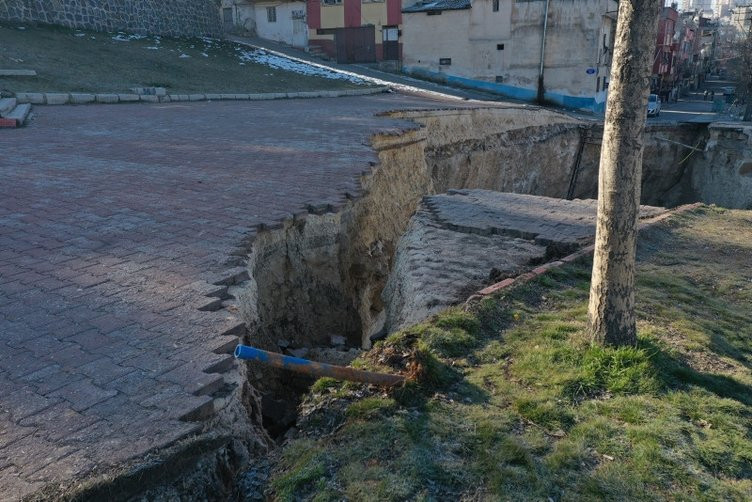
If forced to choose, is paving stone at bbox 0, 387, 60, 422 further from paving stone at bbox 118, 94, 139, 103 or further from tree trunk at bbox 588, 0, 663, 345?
paving stone at bbox 118, 94, 139, 103

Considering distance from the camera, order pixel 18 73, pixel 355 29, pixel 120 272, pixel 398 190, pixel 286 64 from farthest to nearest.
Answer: pixel 355 29 → pixel 286 64 → pixel 18 73 → pixel 398 190 → pixel 120 272

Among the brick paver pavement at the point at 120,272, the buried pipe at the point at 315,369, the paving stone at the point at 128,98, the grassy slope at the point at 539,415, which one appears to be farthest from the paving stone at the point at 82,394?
the paving stone at the point at 128,98

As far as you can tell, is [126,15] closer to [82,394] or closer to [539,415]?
[82,394]

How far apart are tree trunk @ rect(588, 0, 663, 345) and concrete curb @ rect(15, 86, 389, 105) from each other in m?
11.9

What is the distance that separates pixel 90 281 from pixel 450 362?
7.45 ft

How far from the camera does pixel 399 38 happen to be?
2942 centimetres

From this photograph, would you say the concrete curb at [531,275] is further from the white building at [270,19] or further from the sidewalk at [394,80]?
the white building at [270,19]

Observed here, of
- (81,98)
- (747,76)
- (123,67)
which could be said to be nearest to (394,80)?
(123,67)

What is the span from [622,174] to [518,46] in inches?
973

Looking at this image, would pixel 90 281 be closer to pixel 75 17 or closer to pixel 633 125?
pixel 633 125

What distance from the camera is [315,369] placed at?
290cm

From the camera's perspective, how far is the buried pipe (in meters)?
2.77

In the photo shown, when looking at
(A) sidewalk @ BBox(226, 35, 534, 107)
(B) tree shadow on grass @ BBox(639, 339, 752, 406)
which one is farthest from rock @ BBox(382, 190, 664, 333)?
(A) sidewalk @ BBox(226, 35, 534, 107)

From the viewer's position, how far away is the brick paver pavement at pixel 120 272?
2.38m
